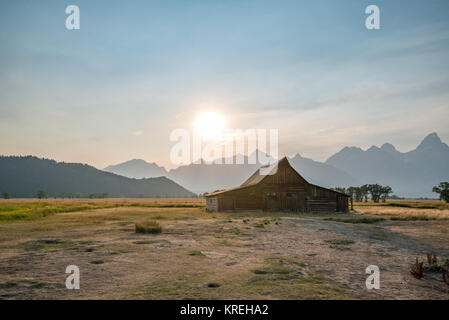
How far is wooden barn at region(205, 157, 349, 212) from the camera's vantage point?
4041 cm

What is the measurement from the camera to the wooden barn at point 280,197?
133 ft

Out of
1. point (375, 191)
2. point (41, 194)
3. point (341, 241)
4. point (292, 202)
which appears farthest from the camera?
point (41, 194)

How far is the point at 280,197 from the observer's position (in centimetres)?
4075

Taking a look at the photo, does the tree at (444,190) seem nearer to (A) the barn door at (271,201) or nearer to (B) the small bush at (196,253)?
(A) the barn door at (271,201)

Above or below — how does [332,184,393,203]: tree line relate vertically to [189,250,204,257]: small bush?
below

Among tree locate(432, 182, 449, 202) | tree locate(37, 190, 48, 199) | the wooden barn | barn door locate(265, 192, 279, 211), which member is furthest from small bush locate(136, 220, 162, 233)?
tree locate(37, 190, 48, 199)

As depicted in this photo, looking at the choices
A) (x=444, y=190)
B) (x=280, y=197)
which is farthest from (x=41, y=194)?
(x=444, y=190)

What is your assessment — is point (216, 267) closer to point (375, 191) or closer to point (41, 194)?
point (375, 191)

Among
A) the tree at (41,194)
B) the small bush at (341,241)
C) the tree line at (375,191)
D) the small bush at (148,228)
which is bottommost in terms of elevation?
the tree at (41,194)

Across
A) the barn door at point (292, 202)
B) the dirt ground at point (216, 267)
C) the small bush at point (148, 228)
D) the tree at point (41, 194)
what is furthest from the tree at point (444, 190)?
the tree at point (41, 194)

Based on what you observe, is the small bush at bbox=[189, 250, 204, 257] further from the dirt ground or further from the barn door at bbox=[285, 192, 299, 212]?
the barn door at bbox=[285, 192, 299, 212]
